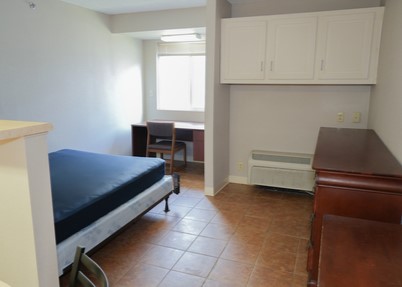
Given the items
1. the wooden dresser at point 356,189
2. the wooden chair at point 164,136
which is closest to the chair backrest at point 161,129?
the wooden chair at point 164,136

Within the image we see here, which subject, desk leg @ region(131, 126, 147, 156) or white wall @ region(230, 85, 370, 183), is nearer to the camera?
white wall @ region(230, 85, 370, 183)

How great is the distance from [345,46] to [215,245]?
245 cm

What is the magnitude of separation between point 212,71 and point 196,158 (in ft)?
6.13

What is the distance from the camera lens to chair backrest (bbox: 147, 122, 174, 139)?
186 inches

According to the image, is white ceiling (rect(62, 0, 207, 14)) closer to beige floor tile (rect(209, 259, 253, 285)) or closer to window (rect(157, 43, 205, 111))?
window (rect(157, 43, 205, 111))

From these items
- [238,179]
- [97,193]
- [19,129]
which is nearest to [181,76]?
[238,179]

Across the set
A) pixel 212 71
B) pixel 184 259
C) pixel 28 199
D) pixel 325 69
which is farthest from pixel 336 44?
pixel 28 199

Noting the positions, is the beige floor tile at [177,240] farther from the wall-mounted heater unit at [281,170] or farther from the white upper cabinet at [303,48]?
the white upper cabinet at [303,48]

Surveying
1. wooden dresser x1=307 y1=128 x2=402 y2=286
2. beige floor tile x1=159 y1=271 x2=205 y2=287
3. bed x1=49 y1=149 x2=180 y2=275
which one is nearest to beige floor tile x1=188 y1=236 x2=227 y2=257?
beige floor tile x1=159 y1=271 x2=205 y2=287

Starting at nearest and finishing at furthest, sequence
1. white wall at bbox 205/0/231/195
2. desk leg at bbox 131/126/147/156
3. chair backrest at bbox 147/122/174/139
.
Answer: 1. white wall at bbox 205/0/231/195
2. chair backrest at bbox 147/122/174/139
3. desk leg at bbox 131/126/147/156

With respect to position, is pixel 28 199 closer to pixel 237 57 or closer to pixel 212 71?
pixel 212 71

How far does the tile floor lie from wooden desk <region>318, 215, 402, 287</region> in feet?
3.65

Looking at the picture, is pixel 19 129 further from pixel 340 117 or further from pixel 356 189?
pixel 340 117

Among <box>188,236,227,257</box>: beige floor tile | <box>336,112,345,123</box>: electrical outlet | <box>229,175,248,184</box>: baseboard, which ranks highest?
<box>336,112,345,123</box>: electrical outlet
